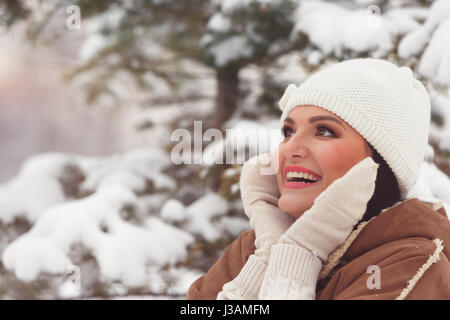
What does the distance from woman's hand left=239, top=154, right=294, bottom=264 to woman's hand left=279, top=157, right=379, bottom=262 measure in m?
0.11

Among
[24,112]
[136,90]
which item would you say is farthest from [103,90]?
[24,112]

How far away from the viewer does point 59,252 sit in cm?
189

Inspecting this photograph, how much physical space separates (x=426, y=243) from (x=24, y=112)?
10398mm

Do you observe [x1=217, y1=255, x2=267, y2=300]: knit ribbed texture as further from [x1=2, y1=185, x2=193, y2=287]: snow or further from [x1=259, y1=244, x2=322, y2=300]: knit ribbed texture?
[x1=2, y1=185, x2=193, y2=287]: snow

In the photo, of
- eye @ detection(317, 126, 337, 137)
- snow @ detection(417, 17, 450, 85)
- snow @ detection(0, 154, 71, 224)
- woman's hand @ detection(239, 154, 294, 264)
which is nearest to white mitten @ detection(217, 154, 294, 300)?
woman's hand @ detection(239, 154, 294, 264)

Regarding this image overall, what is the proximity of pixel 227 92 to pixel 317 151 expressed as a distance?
1.58 meters

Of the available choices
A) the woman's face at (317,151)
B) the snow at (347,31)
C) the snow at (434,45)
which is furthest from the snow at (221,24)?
the woman's face at (317,151)

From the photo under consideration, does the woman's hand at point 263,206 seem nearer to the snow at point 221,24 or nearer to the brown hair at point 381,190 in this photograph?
the brown hair at point 381,190

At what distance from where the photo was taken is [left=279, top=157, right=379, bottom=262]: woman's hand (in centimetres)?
99

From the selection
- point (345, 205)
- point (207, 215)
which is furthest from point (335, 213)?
point (207, 215)

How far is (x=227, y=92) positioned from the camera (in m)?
2.61

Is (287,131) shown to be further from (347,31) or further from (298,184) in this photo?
(347,31)

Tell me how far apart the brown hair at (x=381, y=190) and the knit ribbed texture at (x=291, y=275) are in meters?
0.24
